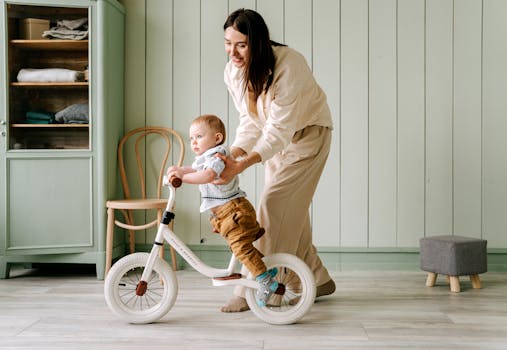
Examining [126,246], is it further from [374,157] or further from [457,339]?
[457,339]

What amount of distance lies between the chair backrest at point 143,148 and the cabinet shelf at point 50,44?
625 mm

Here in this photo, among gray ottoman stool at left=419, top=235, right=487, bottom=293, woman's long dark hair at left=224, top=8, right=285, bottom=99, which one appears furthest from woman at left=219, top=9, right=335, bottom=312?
gray ottoman stool at left=419, top=235, right=487, bottom=293

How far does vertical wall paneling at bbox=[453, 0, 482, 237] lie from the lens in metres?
3.73

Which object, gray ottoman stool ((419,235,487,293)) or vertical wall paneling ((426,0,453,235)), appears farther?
vertical wall paneling ((426,0,453,235))

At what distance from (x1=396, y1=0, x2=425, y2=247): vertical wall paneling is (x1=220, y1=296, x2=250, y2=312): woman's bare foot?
147 centimetres

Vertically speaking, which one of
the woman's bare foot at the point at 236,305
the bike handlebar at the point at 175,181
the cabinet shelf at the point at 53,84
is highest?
the cabinet shelf at the point at 53,84

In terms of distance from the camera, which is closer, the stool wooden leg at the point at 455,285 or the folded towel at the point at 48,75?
the stool wooden leg at the point at 455,285

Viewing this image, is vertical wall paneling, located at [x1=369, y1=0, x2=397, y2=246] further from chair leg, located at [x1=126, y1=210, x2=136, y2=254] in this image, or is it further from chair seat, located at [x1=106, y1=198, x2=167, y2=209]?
chair leg, located at [x1=126, y1=210, x2=136, y2=254]

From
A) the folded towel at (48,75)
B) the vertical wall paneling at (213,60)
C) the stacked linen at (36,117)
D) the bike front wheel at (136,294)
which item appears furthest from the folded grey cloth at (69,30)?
the bike front wheel at (136,294)

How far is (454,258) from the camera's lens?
10.4 feet

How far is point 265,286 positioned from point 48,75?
2.07 metres

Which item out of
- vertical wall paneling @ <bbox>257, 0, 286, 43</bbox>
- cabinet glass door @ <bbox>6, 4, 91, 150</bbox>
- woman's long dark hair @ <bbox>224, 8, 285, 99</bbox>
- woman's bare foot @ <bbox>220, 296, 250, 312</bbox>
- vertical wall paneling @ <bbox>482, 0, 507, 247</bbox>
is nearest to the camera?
woman's long dark hair @ <bbox>224, 8, 285, 99</bbox>

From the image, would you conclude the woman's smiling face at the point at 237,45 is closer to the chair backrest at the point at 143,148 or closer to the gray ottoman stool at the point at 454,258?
the chair backrest at the point at 143,148

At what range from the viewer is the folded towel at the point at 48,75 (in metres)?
3.61
